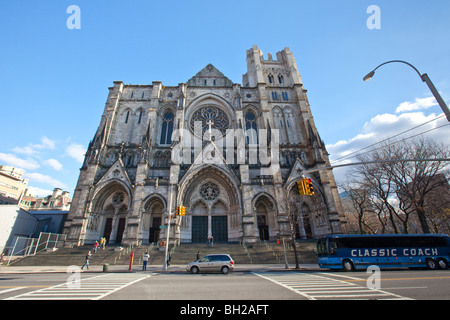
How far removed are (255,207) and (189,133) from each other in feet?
46.0

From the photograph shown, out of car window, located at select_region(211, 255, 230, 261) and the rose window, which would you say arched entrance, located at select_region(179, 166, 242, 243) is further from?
car window, located at select_region(211, 255, 230, 261)

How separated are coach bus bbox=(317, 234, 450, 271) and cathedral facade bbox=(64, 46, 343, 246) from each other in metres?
6.04

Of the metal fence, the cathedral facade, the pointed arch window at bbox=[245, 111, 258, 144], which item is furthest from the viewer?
the pointed arch window at bbox=[245, 111, 258, 144]

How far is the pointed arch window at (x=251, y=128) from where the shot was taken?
28852 mm

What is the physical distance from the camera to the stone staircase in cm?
1702

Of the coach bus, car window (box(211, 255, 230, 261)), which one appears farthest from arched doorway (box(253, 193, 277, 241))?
car window (box(211, 255, 230, 261))

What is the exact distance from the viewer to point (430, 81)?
729cm

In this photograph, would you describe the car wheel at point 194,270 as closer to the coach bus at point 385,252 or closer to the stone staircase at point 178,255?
the stone staircase at point 178,255

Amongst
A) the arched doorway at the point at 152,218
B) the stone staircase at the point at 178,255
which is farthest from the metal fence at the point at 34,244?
the arched doorway at the point at 152,218

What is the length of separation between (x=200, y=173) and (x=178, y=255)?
30.5 feet

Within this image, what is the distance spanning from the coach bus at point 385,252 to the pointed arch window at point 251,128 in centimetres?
1751

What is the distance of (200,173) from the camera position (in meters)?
23.7
